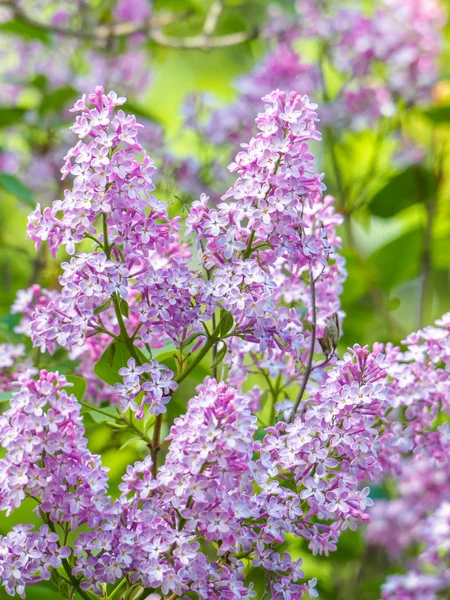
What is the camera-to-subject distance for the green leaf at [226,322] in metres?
0.79

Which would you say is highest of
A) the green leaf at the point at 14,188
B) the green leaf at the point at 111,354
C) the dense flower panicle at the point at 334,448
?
the green leaf at the point at 14,188

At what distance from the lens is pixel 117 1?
2.05 m

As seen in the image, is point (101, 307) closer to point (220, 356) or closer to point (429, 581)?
point (220, 356)

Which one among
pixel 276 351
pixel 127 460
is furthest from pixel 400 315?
pixel 276 351

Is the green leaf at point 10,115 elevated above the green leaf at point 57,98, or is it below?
below

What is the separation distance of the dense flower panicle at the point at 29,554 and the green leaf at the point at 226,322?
22 centimetres

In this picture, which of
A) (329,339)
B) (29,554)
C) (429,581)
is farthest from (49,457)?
(429,581)

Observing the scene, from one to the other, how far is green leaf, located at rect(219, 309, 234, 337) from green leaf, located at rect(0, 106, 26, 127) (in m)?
1.16

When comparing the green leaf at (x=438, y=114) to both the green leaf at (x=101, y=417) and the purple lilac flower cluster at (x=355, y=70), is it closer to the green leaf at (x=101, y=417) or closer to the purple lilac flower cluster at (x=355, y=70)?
the purple lilac flower cluster at (x=355, y=70)

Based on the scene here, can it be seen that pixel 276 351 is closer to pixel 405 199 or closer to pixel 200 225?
pixel 200 225

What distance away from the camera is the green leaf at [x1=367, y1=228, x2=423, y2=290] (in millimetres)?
1800

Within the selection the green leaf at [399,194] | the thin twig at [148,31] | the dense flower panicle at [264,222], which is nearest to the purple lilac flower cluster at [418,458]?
the dense flower panicle at [264,222]

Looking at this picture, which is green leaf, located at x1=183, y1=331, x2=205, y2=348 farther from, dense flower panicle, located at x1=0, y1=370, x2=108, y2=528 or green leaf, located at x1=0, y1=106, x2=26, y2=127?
green leaf, located at x1=0, y1=106, x2=26, y2=127

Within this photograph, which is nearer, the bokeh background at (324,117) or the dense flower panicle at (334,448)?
the dense flower panicle at (334,448)
